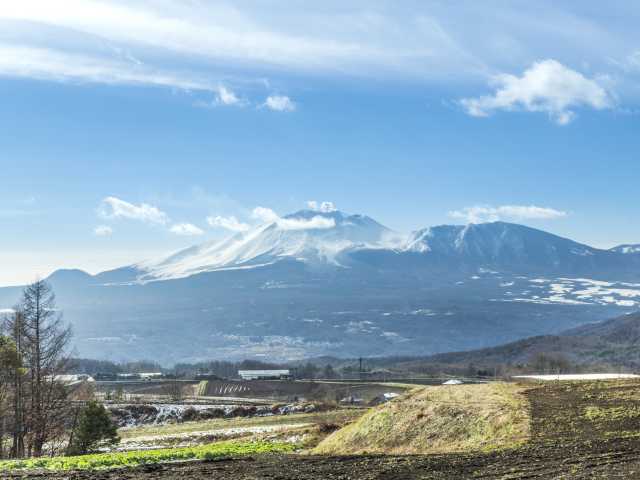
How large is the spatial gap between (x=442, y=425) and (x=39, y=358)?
1188 inches

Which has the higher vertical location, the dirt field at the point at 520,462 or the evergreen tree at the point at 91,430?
the dirt field at the point at 520,462

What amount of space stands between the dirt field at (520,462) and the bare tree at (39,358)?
938 inches

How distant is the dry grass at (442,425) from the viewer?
126ft

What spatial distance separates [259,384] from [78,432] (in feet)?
348

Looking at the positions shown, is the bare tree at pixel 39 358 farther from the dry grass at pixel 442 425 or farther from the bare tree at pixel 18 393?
the dry grass at pixel 442 425

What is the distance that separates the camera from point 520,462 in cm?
3100

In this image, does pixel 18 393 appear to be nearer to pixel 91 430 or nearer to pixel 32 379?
pixel 32 379

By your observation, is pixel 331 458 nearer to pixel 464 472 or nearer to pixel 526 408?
pixel 464 472

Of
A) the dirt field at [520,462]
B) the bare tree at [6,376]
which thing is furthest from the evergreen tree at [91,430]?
A: the dirt field at [520,462]

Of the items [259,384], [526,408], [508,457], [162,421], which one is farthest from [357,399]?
[508,457]

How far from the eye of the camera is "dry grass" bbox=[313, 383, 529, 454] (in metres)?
38.5

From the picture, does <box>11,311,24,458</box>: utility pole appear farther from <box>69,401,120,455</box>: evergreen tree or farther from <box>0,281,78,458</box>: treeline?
<box>69,401,120,455</box>: evergreen tree

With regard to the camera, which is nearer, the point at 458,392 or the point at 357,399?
the point at 458,392

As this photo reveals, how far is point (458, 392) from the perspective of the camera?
46.1 m
